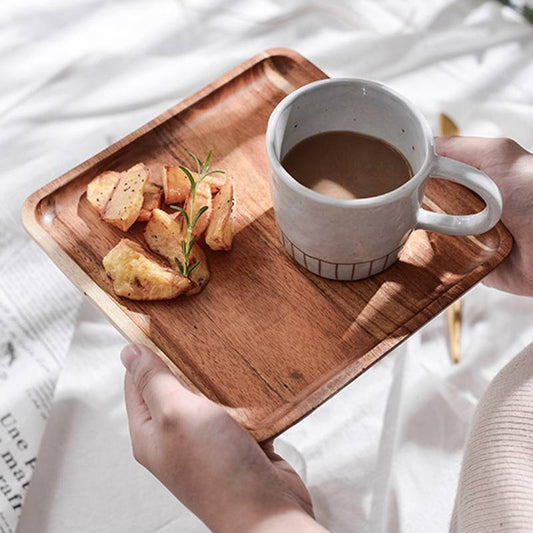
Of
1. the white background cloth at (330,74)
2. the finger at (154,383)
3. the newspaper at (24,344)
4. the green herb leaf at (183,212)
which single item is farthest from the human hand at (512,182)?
the newspaper at (24,344)

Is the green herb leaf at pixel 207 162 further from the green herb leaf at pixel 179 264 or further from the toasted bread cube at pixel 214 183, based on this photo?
the green herb leaf at pixel 179 264

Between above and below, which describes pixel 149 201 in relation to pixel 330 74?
above

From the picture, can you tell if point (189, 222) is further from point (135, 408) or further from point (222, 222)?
point (135, 408)

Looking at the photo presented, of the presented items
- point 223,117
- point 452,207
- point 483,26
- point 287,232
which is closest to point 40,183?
point 223,117

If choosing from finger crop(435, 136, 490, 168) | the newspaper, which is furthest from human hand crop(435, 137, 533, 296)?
the newspaper

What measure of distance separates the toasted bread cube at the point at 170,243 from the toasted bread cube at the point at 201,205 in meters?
0.02

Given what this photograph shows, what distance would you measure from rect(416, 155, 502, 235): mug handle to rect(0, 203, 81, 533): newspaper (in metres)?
0.61

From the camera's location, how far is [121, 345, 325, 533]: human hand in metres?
0.78

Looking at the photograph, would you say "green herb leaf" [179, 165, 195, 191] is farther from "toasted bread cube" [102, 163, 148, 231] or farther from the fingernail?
the fingernail

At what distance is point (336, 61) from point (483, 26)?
0.30 meters

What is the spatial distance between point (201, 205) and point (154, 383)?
0.23 meters

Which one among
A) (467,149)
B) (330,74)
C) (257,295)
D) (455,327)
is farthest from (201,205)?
(330,74)

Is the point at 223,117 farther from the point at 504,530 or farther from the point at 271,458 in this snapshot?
the point at 504,530

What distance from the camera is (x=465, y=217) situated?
86cm
